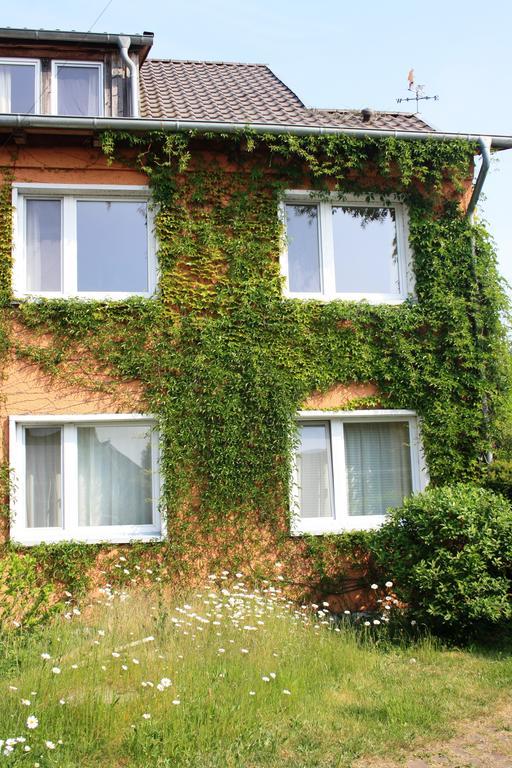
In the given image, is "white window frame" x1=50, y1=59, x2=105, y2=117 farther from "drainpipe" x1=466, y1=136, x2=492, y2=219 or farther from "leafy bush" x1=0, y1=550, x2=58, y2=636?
"leafy bush" x1=0, y1=550, x2=58, y2=636

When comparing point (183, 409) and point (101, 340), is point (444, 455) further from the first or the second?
point (101, 340)

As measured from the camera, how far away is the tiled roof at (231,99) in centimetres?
1040

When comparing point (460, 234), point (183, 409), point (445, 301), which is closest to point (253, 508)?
point (183, 409)

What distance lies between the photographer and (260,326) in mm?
9523

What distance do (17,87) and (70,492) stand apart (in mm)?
5764

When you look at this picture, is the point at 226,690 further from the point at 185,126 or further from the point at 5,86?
the point at 5,86

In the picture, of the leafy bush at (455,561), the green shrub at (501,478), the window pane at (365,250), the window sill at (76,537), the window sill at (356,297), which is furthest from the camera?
the window pane at (365,250)

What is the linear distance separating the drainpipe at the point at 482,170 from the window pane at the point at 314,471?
3577 mm

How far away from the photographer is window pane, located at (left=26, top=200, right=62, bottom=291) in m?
9.55

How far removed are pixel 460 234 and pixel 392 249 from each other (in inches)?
36.1

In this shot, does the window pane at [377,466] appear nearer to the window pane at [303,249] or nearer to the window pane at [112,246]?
the window pane at [303,249]

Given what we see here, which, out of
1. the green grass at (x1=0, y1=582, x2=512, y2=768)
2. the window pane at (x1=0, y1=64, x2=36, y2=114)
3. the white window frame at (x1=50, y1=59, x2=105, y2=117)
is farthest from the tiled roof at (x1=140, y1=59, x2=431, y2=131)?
the green grass at (x1=0, y1=582, x2=512, y2=768)

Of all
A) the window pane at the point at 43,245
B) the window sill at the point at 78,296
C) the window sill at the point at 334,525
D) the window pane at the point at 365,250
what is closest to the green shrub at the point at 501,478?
the window sill at the point at 334,525

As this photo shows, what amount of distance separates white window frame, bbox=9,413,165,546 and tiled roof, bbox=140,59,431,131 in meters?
3.94
